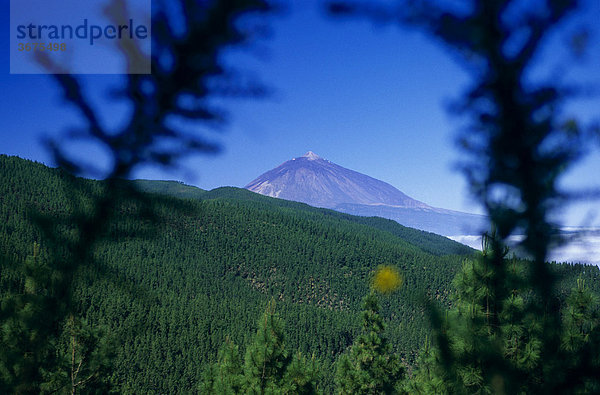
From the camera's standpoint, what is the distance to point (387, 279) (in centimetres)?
16788

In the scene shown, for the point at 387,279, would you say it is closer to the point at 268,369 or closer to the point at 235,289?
the point at 235,289

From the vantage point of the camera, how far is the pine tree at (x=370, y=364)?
72.5 feet

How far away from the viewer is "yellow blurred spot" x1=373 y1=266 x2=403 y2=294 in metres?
161

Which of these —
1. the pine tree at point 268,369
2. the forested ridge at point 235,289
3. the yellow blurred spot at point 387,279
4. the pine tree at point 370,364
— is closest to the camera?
the pine tree at point 268,369

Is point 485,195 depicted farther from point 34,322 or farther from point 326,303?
point 326,303

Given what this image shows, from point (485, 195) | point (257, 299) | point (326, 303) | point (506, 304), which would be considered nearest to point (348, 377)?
point (506, 304)

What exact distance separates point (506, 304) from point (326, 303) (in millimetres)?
160335

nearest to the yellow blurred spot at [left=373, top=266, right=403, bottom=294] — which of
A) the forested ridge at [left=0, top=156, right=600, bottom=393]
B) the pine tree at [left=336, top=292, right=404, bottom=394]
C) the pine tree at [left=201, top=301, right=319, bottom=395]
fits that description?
the forested ridge at [left=0, top=156, right=600, bottom=393]

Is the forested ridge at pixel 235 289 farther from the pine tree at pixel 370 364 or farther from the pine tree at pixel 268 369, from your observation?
the pine tree at pixel 370 364

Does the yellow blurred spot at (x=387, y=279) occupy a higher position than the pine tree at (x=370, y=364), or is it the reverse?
the pine tree at (x=370, y=364)

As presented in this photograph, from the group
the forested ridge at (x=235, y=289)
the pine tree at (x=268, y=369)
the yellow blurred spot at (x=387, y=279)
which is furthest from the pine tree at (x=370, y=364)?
the yellow blurred spot at (x=387, y=279)

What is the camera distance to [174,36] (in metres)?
2.22

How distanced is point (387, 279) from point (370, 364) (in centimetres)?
15110

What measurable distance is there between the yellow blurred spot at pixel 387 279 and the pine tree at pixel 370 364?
139m
